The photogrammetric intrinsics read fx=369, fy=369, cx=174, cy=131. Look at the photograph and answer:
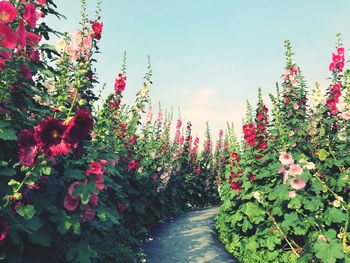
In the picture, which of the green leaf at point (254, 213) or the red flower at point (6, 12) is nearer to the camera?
the red flower at point (6, 12)

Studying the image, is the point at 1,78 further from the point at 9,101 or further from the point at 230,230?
the point at 230,230

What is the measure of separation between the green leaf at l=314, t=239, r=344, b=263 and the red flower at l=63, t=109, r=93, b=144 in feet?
9.64

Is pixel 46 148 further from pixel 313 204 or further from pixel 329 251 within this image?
pixel 313 204

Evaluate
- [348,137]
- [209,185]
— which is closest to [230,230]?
[348,137]

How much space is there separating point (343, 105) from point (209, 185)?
1084 centimetres

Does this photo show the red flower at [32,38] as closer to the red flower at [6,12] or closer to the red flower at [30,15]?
the red flower at [30,15]

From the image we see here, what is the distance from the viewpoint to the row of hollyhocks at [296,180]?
4375 millimetres

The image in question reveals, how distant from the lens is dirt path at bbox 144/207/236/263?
5938mm

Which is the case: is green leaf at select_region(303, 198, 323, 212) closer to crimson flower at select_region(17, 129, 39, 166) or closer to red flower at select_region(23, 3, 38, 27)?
crimson flower at select_region(17, 129, 39, 166)

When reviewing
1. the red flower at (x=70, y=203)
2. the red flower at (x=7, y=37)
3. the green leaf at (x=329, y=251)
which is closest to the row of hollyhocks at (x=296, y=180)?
the green leaf at (x=329, y=251)

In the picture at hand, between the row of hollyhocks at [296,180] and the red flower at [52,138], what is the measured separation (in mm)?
3014

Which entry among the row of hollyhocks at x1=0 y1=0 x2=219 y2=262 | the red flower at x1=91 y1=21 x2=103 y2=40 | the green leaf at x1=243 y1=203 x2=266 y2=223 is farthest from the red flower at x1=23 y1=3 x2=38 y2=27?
the green leaf at x1=243 y1=203 x2=266 y2=223

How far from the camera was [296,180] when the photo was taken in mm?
4340

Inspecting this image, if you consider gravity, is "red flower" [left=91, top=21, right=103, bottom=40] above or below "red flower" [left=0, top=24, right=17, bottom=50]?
above
